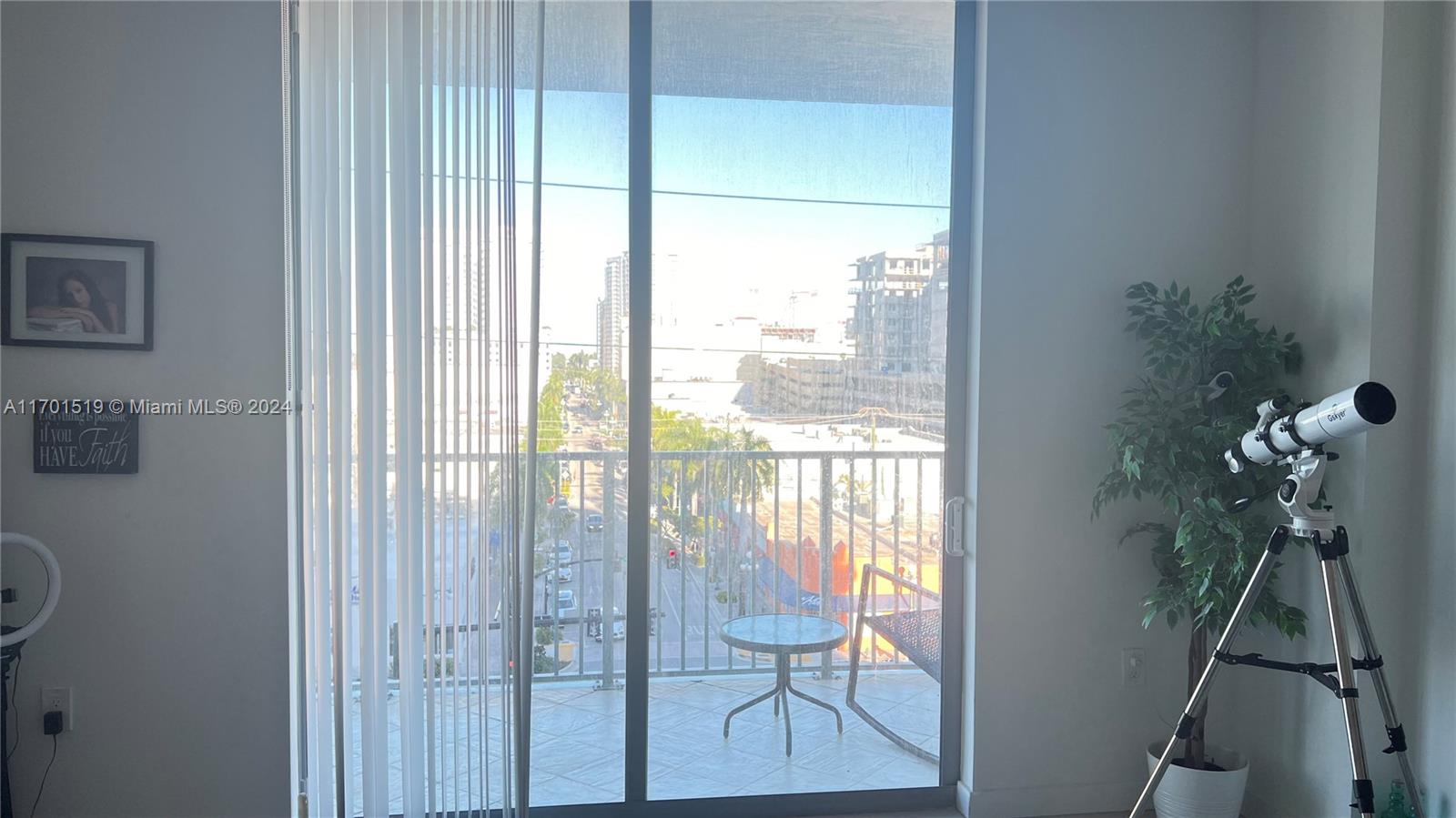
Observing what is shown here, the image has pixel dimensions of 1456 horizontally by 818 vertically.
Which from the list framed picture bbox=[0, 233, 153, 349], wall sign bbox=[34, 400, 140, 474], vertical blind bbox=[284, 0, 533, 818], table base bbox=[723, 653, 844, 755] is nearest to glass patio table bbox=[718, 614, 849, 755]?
table base bbox=[723, 653, 844, 755]

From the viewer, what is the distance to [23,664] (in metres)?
2.26

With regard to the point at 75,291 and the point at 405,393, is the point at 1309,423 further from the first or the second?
the point at 75,291

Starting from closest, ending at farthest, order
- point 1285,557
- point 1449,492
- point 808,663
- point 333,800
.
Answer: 1. point 1449,492
2. point 333,800
3. point 1285,557
4. point 808,663

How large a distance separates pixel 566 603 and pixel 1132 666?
6.07 feet

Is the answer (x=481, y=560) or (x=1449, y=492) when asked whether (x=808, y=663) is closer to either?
(x=481, y=560)

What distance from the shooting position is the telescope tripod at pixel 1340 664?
1937 millimetres

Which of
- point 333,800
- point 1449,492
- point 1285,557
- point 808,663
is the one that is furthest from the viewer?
point 808,663

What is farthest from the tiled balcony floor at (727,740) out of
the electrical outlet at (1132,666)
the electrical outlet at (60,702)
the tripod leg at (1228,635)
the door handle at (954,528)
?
the electrical outlet at (60,702)

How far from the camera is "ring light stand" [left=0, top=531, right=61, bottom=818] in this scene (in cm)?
208

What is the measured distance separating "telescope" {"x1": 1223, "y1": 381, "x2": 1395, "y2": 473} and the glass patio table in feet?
4.23

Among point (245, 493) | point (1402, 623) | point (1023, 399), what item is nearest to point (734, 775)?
point (1023, 399)

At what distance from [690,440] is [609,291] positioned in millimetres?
524

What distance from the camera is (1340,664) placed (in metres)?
1.98

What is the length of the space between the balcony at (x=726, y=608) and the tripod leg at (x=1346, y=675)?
1055 mm
